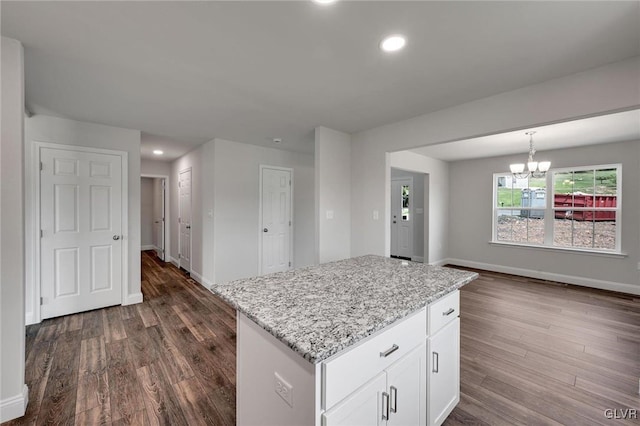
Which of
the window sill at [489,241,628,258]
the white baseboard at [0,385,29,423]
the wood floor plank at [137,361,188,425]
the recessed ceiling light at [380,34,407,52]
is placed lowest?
the wood floor plank at [137,361,188,425]

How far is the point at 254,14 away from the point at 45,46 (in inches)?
59.4

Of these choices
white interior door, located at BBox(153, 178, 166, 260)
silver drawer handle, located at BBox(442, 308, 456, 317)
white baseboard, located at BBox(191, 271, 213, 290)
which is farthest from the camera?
white interior door, located at BBox(153, 178, 166, 260)

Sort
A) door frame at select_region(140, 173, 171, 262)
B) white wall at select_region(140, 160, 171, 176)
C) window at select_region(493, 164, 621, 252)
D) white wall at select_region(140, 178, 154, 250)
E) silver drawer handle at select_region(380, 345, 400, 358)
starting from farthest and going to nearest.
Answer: white wall at select_region(140, 178, 154, 250), door frame at select_region(140, 173, 171, 262), white wall at select_region(140, 160, 171, 176), window at select_region(493, 164, 621, 252), silver drawer handle at select_region(380, 345, 400, 358)

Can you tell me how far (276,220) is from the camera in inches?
195

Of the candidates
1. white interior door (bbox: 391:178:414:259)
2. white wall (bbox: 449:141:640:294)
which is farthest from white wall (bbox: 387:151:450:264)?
white interior door (bbox: 391:178:414:259)

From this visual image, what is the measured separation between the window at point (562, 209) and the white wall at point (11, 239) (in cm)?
670

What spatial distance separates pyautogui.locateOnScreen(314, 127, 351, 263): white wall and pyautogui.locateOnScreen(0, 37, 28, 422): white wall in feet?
8.57

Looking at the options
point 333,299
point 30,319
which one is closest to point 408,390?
point 333,299

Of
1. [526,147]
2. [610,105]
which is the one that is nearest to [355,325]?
[610,105]

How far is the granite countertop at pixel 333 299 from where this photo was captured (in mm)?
993

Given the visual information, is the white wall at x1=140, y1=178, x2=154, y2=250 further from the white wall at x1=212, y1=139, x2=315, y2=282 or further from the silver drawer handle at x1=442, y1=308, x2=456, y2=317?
the silver drawer handle at x1=442, y1=308, x2=456, y2=317

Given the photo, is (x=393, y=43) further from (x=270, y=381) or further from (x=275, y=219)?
(x=275, y=219)

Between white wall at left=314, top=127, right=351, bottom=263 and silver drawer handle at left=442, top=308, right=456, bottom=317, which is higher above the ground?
white wall at left=314, top=127, right=351, bottom=263

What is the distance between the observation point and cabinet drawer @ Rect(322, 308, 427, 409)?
951 millimetres
